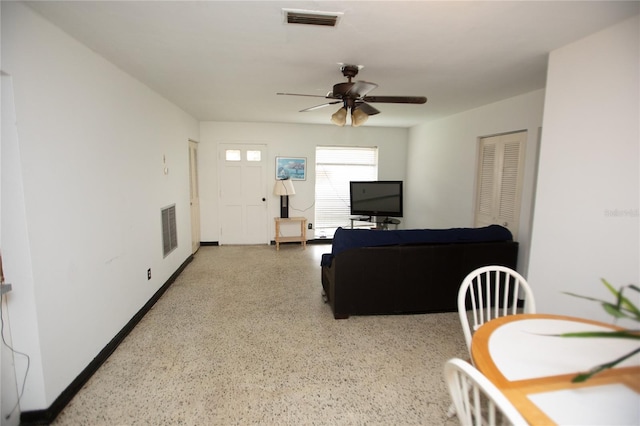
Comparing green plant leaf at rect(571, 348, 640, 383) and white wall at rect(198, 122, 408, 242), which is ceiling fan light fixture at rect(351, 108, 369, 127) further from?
white wall at rect(198, 122, 408, 242)

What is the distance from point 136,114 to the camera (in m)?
2.98

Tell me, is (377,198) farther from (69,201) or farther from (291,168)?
(69,201)

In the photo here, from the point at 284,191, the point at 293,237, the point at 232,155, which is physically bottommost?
the point at 293,237

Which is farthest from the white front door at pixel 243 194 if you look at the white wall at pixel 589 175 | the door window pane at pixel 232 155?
the white wall at pixel 589 175

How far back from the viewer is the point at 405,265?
3.04 metres

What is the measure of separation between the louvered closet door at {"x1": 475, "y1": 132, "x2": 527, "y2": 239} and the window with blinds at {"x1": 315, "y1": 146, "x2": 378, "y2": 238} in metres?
2.44

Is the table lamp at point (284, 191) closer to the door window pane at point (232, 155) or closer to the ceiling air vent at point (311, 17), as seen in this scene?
the door window pane at point (232, 155)

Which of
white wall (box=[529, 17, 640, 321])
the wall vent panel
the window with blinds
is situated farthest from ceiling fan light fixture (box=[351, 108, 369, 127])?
the window with blinds

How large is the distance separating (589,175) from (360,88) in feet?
5.35

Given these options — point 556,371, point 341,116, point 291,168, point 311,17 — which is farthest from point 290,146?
point 556,371

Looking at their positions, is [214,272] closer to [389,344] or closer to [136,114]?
[136,114]

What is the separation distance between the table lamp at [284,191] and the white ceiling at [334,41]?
2.36 m

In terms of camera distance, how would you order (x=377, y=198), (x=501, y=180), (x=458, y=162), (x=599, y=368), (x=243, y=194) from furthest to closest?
1. (x=243, y=194)
2. (x=377, y=198)
3. (x=458, y=162)
4. (x=501, y=180)
5. (x=599, y=368)

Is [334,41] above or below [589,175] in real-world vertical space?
above
